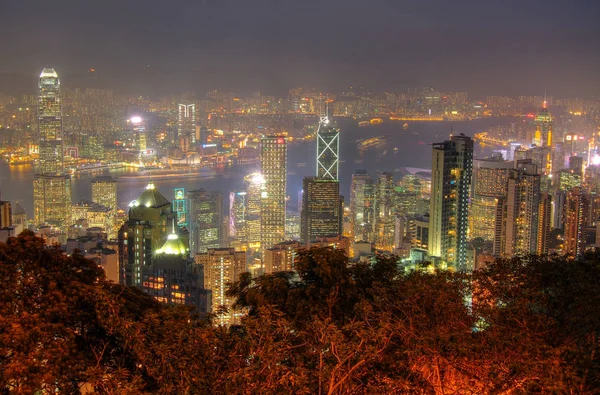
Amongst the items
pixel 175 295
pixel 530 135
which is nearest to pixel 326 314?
pixel 175 295

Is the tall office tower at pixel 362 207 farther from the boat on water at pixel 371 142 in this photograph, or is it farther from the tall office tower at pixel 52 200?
the tall office tower at pixel 52 200

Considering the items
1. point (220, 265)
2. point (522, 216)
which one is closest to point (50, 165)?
point (220, 265)

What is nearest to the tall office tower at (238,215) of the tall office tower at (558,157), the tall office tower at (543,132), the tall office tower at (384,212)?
the tall office tower at (384,212)

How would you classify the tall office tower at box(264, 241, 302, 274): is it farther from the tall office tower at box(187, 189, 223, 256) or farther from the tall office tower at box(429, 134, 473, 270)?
the tall office tower at box(429, 134, 473, 270)

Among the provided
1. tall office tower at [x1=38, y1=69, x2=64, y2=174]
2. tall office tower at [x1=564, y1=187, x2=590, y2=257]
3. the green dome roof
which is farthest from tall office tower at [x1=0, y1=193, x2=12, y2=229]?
tall office tower at [x1=564, y1=187, x2=590, y2=257]

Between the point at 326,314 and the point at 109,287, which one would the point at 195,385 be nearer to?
the point at 109,287

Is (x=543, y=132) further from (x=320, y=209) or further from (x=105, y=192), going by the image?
(x=105, y=192)
